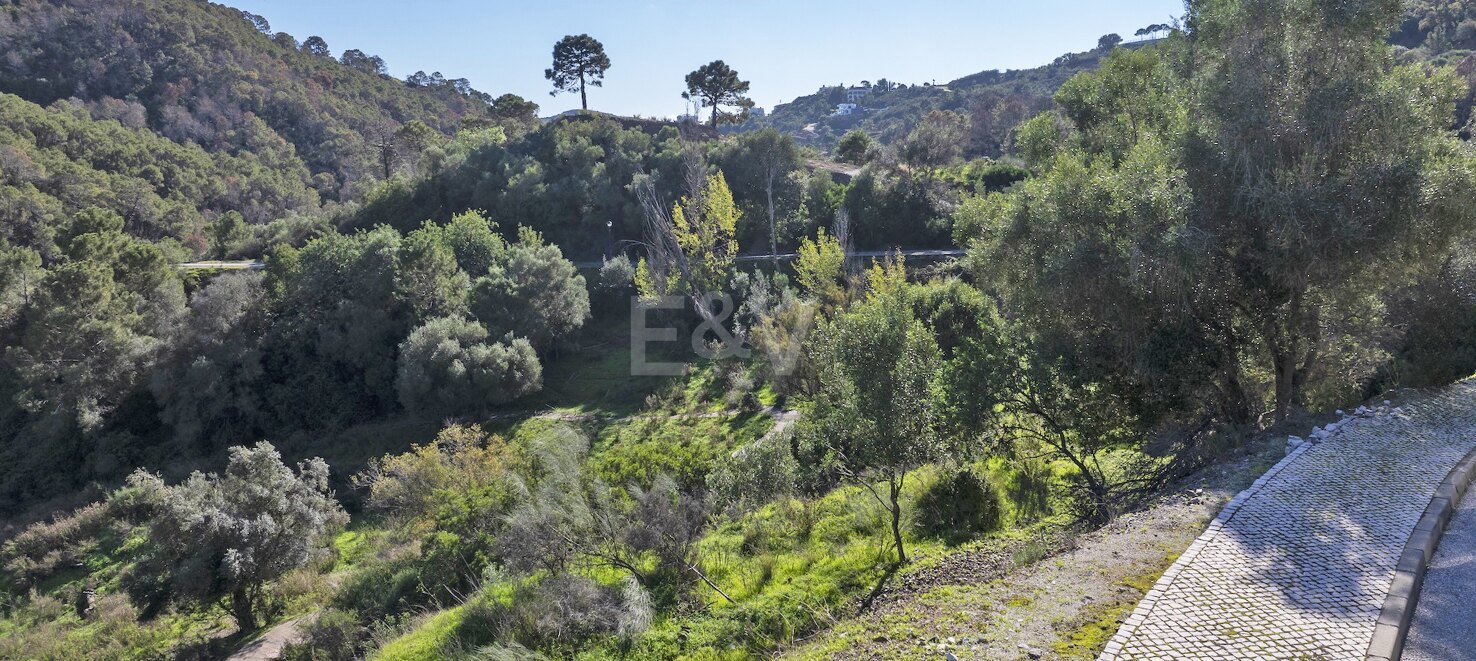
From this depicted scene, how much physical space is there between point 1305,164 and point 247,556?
21895 millimetres

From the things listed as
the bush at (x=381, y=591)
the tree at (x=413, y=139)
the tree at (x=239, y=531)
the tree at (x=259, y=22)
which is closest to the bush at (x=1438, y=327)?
the bush at (x=381, y=591)

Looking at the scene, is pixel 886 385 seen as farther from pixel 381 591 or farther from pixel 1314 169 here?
pixel 381 591

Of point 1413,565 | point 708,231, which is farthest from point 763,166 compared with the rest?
point 1413,565

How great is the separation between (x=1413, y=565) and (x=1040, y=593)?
340cm

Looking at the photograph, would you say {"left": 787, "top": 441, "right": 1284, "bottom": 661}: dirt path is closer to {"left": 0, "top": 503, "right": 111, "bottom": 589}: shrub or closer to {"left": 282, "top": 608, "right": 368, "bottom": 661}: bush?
{"left": 282, "top": 608, "right": 368, "bottom": 661}: bush

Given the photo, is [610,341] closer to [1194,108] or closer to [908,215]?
[908,215]

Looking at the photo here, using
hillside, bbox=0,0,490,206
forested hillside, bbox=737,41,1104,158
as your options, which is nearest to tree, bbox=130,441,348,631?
hillside, bbox=0,0,490,206

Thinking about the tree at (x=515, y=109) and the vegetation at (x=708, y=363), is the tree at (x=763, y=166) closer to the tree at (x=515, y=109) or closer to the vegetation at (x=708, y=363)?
the vegetation at (x=708, y=363)

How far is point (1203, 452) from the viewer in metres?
11.1

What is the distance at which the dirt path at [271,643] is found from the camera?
49.2 feet

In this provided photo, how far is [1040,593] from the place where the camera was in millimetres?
7777

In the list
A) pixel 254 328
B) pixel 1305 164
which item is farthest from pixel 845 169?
pixel 1305 164

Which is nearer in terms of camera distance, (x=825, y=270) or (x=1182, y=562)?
(x=1182, y=562)

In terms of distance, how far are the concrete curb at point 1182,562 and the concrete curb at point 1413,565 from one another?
1.09ft
